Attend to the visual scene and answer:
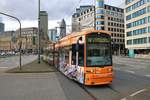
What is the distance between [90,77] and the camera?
14617mm

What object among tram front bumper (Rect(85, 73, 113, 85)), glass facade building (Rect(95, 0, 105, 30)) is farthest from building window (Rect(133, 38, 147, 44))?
tram front bumper (Rect(85, 73, 113, 85))

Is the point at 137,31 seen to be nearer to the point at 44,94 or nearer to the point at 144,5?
the point at 144,5

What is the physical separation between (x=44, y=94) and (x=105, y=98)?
2707 millimetres

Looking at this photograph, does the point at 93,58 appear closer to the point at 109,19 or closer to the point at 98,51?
the point at 98,51

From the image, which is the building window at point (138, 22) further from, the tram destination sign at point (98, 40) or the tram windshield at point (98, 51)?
the tram windshield at point (98, 51)

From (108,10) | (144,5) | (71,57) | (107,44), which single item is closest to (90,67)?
(107,44)

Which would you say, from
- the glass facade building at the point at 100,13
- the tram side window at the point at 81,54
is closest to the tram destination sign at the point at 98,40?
the tram side window at the point at 81,54

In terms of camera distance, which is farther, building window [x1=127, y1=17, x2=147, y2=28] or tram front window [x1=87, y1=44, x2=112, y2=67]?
building window [x1=127, y1=17, x2=147, y2=28]

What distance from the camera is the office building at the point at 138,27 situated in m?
83.6

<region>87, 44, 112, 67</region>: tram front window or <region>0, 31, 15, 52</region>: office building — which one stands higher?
<region>0, 31, 15, 52</region>: office building

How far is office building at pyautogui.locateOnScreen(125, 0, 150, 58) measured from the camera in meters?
83.6

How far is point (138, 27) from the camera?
90.6 m

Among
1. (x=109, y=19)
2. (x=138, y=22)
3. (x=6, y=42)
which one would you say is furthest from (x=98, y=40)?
(x=6, y=42)

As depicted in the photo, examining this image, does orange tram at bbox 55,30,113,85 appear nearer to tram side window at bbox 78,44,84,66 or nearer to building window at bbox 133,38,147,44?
tram side window at bbox 78,44,84,66
